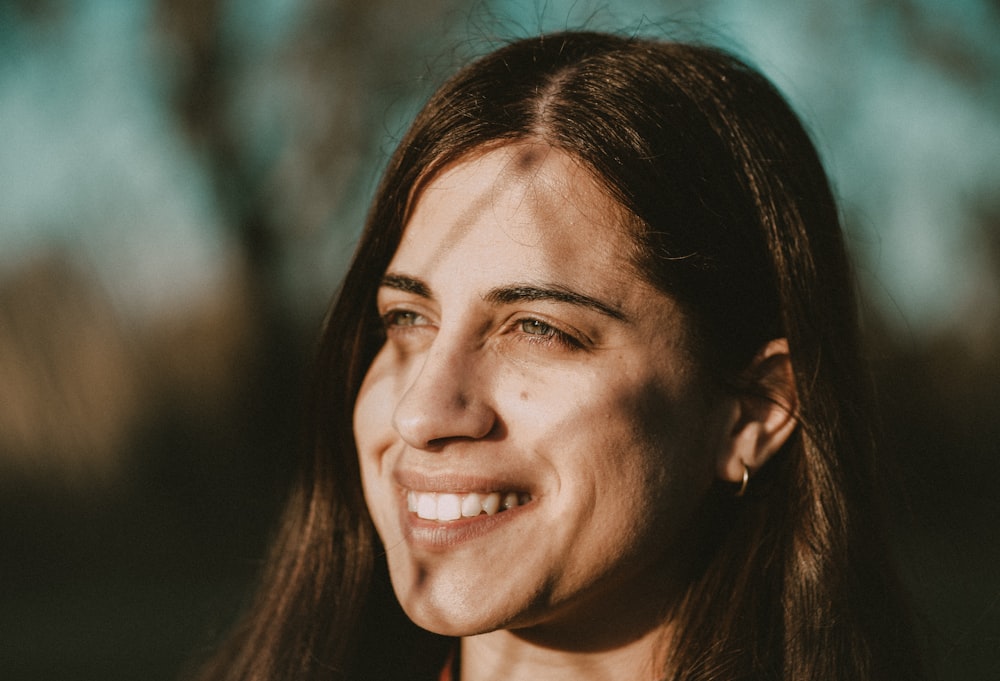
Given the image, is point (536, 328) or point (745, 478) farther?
point (745, 478)

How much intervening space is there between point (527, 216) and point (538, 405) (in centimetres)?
36

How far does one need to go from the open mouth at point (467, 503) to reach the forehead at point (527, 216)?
44 centimetres

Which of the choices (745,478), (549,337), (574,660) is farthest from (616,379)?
(574,660)

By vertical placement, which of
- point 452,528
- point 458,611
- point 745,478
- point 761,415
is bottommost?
point 458,611

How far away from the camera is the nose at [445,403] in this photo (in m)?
1.71

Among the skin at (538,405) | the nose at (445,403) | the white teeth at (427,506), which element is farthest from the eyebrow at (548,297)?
the white teeth at (427,506)

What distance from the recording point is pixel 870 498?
2.08 metres

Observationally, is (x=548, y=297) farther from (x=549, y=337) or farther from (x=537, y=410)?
(x=537, y=410)

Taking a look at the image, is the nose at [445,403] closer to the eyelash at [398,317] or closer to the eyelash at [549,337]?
the eyelash at [549,337]

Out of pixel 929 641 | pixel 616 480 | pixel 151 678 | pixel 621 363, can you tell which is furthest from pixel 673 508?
pixel 151 678

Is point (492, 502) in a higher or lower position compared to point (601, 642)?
higher

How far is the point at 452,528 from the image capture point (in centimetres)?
179

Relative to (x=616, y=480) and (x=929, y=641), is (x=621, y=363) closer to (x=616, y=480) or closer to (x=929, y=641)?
(x=616, y=480)

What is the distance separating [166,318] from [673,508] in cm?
566
